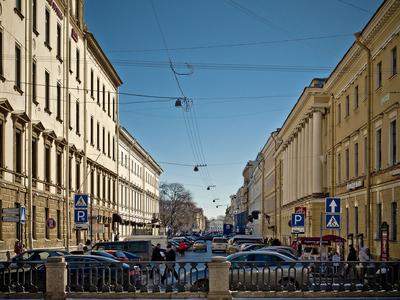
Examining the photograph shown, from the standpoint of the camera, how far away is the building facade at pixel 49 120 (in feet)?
101

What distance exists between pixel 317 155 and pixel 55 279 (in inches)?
1473

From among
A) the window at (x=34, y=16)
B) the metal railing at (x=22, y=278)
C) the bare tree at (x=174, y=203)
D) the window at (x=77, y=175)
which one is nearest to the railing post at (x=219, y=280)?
the metal railing at (x=22, y=278)

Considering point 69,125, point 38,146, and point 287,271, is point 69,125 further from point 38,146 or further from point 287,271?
point 287,271

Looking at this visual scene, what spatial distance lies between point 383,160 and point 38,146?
58.8ft

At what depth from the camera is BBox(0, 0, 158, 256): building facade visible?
30859 mm

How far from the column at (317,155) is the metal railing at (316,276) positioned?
34.1m

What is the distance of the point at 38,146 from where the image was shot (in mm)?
36344

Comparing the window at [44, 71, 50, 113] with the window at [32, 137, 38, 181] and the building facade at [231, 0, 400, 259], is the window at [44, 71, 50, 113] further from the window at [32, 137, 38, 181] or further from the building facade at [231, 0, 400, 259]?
the building facade at [231, 0, 400, 259]

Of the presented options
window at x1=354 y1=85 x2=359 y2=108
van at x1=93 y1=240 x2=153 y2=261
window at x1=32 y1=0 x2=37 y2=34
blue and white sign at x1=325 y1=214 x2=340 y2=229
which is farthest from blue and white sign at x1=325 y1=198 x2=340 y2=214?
window at x1=32 y1=0 x2=37 y2=34

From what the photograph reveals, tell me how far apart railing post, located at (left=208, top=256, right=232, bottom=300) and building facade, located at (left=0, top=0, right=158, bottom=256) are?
44.7 ft

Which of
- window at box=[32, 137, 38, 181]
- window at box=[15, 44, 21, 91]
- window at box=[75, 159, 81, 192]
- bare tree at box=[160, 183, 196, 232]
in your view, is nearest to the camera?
window at box=[15, 44, 21, 91]

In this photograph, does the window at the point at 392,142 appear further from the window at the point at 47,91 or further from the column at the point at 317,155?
the column at the point at 317,155

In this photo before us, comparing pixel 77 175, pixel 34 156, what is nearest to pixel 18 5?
pixel 34 156

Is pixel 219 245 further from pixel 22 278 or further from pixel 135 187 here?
pixel 22 278
